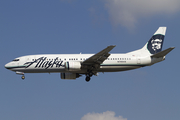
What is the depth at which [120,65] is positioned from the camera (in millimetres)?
44406

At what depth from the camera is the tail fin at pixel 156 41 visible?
1859 inches

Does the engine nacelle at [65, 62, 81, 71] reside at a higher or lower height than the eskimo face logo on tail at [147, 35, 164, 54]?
lower

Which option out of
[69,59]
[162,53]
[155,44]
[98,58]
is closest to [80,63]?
[69,59]

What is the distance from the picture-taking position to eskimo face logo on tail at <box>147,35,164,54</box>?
47216 mm

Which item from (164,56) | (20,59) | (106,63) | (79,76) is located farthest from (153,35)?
(20,59)

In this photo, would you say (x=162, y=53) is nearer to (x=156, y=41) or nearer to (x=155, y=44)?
(x=155, y=44)

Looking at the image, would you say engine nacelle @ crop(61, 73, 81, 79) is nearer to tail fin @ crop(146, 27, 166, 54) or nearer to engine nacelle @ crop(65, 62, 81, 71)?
engine nacelle @ crop(65, 62, 81, 71)

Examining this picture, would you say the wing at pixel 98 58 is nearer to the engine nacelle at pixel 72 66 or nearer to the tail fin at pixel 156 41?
the engine nacelle at pixel 72 66

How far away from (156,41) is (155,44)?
54cm

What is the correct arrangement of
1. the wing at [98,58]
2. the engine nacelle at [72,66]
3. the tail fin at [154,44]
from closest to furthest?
the wing at [98,58], the engine nacelle at [72,66], the tail fin at [154,44]

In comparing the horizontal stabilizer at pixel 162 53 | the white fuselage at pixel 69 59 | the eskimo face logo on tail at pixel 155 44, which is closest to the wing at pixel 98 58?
the white fuselage at pixel 69 59

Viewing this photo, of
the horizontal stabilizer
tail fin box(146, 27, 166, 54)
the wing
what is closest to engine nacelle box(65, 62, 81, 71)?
the wing

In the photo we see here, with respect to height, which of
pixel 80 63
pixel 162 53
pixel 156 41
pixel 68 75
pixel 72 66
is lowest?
pixel 68 75

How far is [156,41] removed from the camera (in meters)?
47.9
